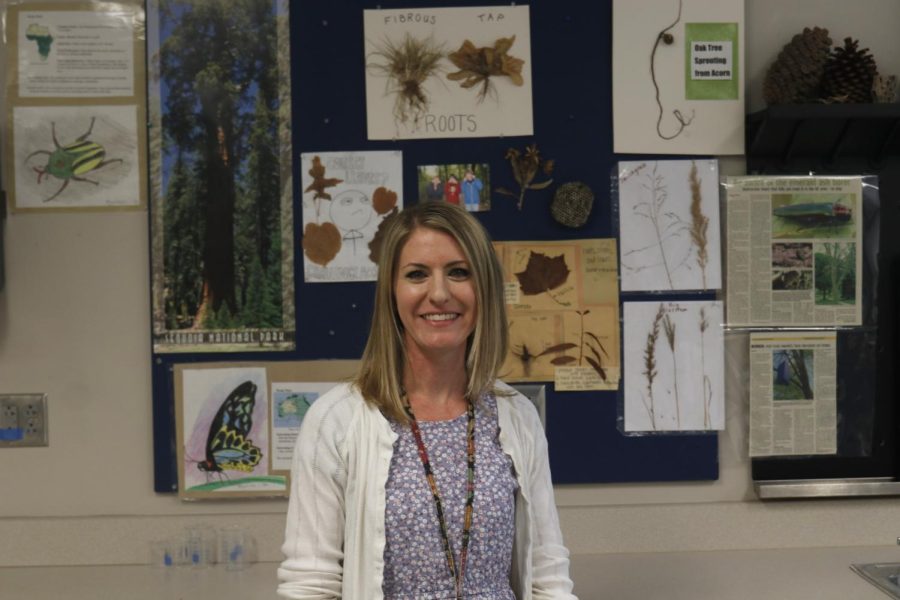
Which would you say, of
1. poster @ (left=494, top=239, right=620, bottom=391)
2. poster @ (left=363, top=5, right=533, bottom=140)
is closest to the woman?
poster @ (left=494, top=239, right=620, bottom=391)

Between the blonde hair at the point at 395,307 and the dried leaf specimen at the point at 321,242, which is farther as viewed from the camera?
the dried leaf specimen at the point at 321,242

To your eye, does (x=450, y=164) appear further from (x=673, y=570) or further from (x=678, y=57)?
(x=673, y=570)

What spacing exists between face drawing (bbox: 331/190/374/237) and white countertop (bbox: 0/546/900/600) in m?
0.82

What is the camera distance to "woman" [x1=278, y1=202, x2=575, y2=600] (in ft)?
4.59

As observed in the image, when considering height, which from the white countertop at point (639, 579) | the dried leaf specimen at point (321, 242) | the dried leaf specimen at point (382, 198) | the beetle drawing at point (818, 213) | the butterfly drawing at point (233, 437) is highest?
the dried leaf specimen at point (382, 198)

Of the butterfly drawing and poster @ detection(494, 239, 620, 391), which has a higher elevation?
poster @ detection(494, 239, 620, 391)

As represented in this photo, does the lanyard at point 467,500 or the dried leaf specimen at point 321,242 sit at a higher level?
the dried leaf specimen at point 321,242

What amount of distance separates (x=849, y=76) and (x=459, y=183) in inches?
36.3

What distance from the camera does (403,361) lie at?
1.50m

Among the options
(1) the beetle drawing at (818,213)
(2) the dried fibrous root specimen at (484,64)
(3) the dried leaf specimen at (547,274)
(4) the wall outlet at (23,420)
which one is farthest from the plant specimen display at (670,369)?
(4) the wall outlet at (23,420)

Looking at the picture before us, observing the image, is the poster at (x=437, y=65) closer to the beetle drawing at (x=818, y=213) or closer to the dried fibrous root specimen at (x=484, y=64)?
the dried fibrous root specimen at (x=484, y=64)

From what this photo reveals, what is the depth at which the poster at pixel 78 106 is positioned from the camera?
2.36 m

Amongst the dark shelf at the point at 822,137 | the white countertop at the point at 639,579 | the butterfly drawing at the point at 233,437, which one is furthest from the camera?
the butterfly drawing at the point at 233,437

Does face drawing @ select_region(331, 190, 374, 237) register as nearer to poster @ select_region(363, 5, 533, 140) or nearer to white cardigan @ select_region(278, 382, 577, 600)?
poster @ select_region(363, 5, 533, 140)
